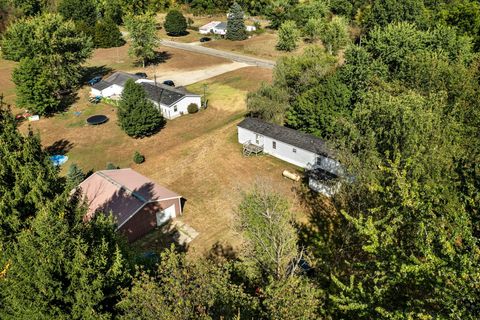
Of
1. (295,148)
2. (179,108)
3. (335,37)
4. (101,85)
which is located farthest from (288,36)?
(295,148)

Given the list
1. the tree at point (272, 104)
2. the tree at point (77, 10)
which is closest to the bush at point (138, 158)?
the tree at point (272, 104)

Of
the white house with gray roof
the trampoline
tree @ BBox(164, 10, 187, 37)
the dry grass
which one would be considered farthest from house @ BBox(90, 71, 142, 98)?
tree @ BBox(164, 10, 187, 37)

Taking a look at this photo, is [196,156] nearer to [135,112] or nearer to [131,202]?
[135,112]

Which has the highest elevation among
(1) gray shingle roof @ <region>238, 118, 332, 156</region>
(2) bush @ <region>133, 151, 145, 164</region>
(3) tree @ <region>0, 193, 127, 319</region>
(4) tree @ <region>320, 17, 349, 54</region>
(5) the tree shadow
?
(3) tree @ <region>0, 193, 127, 319</region>

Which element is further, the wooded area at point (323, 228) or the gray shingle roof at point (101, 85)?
the gray shingle roof at point (101, 85)

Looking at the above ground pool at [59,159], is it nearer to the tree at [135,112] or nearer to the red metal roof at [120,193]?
the tree at [135,112]

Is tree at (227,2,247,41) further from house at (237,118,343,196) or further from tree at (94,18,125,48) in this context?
house at (237,118,343,196)

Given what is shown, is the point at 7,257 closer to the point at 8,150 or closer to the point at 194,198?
the point at 8,150
